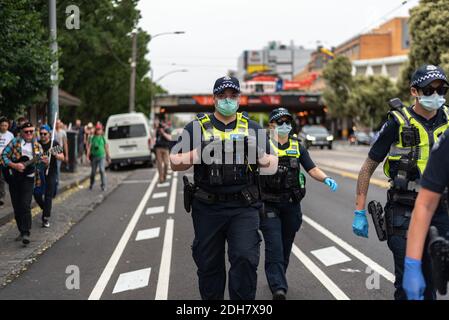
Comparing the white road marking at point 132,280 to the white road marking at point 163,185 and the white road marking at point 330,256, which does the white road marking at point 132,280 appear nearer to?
the white road marking at point 330,256

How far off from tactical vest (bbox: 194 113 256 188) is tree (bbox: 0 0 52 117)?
8.01 meters

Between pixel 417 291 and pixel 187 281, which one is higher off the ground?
pixel 417 291

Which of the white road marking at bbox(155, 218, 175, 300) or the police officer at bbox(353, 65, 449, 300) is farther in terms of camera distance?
the white road marking at bbox(155, 218, 175, 300)

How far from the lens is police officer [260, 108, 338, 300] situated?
241 inches

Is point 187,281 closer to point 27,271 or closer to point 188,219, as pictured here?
point 27,271

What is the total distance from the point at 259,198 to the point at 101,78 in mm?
36342

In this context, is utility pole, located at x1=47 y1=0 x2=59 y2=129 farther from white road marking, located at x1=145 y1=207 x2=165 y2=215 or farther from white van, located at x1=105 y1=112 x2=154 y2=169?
white van, located at x1=105 y1=112 x2=154 y2=169

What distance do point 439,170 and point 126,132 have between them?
24.1 m

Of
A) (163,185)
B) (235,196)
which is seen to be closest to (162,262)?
(235,196)

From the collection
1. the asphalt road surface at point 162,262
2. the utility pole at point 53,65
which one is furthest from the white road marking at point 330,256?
the utility pole at point 53,65

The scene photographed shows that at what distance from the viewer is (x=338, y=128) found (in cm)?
8900

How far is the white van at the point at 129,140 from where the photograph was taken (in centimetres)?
2631

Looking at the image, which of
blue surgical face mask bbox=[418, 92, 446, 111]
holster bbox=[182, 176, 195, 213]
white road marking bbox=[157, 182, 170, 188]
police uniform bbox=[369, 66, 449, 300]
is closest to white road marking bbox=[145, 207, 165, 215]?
white road marking bbox=[157, 182, 170, 188]
